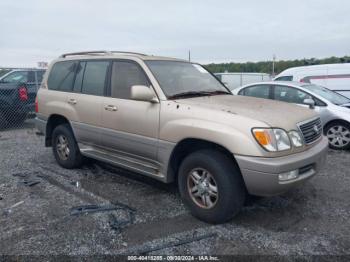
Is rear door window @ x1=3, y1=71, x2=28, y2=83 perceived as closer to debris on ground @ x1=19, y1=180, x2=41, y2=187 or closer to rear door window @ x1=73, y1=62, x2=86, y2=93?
rear door window @ x1=73, y1=62, x2=86, y2=93

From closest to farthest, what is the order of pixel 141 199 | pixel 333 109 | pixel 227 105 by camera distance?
1. pixel 227 105
2. pixel 141 199
3. pixel 333 109

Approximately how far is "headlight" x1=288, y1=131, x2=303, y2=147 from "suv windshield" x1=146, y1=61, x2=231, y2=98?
136 cm

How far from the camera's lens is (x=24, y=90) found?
9.63 m

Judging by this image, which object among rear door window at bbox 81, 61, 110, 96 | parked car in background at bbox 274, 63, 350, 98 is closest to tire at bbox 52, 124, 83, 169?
rear door window at bbox 81, 61, 110, 96

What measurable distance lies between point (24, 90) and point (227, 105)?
7732 millimetres

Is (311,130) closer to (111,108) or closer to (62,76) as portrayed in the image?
(111,108)

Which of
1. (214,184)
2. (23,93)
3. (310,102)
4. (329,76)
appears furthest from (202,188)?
(329,76)

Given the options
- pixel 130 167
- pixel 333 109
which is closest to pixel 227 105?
pixel 130 167

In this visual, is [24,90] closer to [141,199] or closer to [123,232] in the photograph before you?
[141,199]

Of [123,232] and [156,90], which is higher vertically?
[156,90]

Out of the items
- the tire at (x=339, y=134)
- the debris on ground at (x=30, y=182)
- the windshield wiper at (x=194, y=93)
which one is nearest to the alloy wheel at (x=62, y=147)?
the debris on ground at (x=30, y=182)

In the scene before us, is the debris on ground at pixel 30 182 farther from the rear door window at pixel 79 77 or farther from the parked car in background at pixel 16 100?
the parked car in background at pixel 16 100

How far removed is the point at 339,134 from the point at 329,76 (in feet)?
14.9

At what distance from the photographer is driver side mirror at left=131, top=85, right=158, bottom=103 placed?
3854 millimetres
